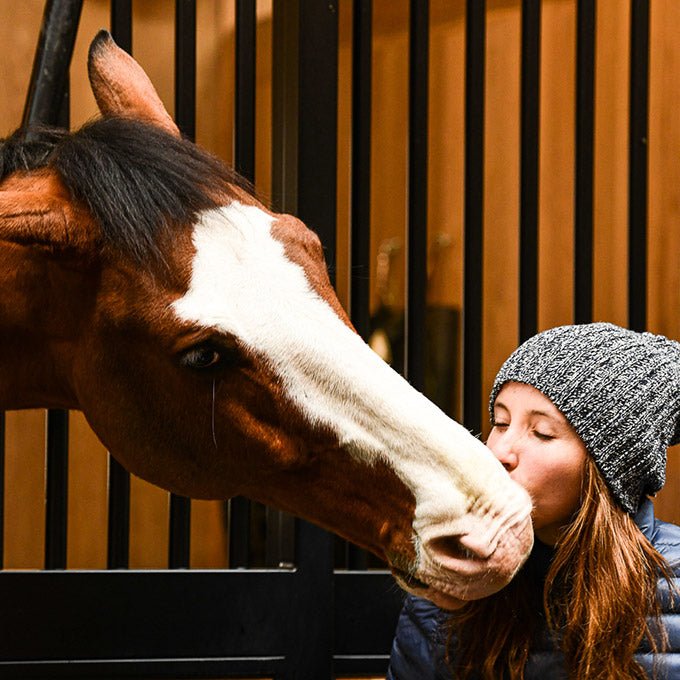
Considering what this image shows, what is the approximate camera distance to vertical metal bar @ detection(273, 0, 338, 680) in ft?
5.75

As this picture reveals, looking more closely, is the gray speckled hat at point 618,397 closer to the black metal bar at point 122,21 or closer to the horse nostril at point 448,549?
the horse nostril at point 448,549

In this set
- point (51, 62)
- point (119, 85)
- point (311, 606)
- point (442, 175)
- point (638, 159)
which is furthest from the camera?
point (442, 175)

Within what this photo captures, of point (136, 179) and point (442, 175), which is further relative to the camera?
point (442, 175)

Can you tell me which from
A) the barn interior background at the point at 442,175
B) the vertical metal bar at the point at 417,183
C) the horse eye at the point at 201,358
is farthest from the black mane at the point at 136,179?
the barn interior background at the point at 442,175

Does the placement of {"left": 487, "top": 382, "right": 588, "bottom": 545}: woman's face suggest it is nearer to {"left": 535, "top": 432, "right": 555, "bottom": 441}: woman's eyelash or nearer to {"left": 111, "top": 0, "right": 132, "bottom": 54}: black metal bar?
{"left": 535, "top": 432, "right": 555, "bottom": 441}: woman's eyelash

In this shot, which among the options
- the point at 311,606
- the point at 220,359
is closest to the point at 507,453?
the point at 220,359

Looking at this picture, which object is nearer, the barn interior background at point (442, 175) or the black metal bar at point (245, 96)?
the black metal bar at point (245, 96)

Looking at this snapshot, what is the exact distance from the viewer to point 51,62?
1549 millimetres

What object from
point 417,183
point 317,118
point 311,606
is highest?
point 317,118

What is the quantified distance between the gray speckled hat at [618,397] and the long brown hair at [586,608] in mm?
35

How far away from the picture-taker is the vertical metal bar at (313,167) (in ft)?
5.75

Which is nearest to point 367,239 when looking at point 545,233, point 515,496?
point 545,233

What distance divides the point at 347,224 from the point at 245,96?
1.29 ft

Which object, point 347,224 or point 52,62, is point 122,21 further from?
point 347,224
